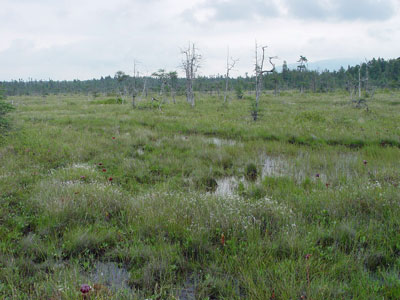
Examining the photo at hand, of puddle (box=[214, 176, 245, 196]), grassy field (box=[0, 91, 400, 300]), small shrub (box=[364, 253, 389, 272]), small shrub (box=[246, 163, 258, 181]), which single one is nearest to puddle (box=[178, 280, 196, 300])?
grassy field (box=[0, 91, 400, 300])

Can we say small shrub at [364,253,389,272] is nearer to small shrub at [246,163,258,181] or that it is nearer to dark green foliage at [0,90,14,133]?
small shrub at [246,163,258,181]

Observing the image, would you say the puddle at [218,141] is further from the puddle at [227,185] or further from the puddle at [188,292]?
the puddle at [188,292]

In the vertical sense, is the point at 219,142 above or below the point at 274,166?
above

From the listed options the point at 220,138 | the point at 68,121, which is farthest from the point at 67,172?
the point at 68,121

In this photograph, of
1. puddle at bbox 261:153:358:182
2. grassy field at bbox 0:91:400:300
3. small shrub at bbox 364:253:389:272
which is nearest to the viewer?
grassy field at bbox 0:91:400:300

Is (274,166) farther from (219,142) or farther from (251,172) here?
(219,142)

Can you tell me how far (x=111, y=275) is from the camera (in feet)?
11.0

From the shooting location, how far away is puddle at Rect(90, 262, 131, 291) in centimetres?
310

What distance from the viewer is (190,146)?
11109 millimetres

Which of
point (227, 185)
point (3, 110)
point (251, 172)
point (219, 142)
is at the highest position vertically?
point (3, 110)

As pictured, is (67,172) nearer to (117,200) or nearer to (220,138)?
(117,200)

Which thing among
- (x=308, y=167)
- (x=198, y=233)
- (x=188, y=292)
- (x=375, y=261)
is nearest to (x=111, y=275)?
(x=188, y=292)

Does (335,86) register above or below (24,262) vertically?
above

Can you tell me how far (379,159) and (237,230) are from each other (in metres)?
7.25
